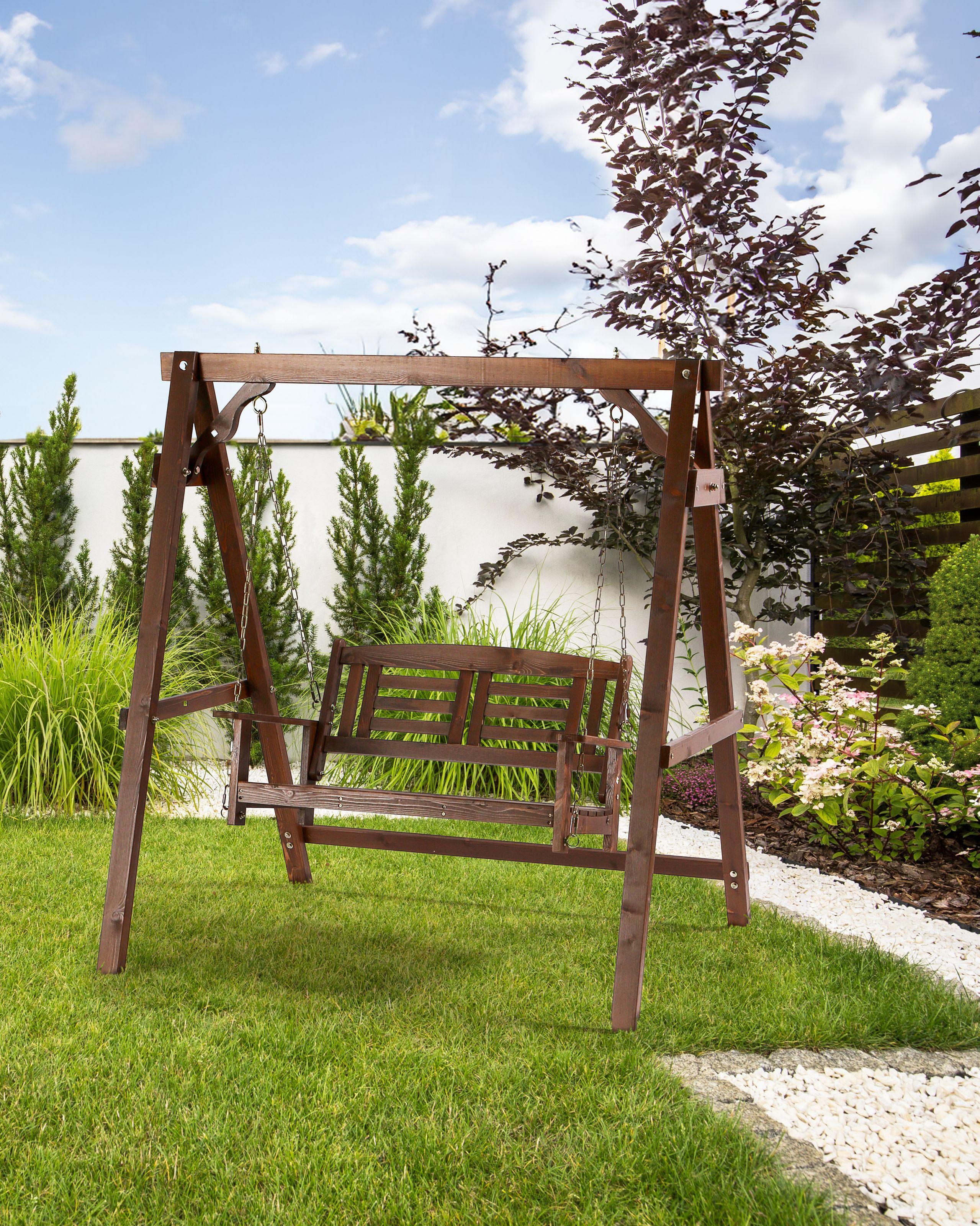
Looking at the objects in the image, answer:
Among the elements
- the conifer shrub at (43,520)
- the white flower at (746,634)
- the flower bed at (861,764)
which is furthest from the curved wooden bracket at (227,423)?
the conifer shrub at (43,520)

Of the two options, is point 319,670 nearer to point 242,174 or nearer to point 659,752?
point 242,174

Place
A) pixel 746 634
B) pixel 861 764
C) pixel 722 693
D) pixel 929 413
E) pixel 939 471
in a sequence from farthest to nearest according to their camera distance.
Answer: pixel 929 413, pixel 939 471, pixel 746 634, pixel 861 764, pixel 722 693

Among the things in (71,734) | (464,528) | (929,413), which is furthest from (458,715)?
(929,413)

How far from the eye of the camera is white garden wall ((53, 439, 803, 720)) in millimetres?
7000

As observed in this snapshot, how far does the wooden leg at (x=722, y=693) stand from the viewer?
298 centimetres

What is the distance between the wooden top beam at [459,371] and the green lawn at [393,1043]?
65.1 inches

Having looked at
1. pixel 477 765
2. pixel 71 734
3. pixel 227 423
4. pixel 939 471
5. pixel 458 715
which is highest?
pixel 939 471

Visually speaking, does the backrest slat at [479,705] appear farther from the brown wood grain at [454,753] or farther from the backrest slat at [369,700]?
the backrest slat at [369,700]

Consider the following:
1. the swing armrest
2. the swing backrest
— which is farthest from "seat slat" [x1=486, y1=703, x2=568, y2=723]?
the swing armrest

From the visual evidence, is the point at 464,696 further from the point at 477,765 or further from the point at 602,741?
the point at 477,765

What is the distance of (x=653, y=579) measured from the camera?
8.11 ft

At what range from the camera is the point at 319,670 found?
6949mm

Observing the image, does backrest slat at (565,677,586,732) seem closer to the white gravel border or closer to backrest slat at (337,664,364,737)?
the white gravel border

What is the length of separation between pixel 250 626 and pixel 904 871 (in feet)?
9.79
